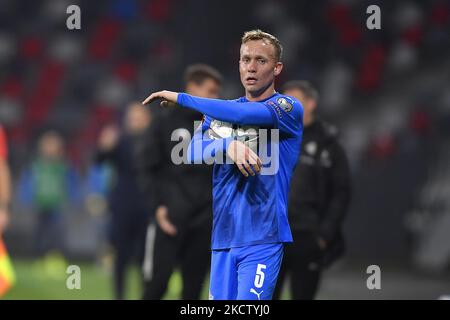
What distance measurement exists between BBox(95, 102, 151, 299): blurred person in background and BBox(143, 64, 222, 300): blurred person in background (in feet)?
6.30

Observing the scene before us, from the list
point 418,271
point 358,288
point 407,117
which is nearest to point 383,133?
point 407,117

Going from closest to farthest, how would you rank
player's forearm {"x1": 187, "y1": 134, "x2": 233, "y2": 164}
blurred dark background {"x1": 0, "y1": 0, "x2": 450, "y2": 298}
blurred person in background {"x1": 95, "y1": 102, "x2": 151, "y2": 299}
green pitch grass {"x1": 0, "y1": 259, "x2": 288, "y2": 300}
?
1. player's forearm {"x1": 187, "y1": 134, "x2": 233, "y2": 164}
2. blurred person in background {"x1": 95, "y1": 102, "x2": 151, "y2": 299}
3. green pitch grass {"x1": 0, "y1": 259, "x2": 288, "y2": 300}
4. blurred dark background {"x1": 0, "y1": 0, "x2": 450, "y2": 298}

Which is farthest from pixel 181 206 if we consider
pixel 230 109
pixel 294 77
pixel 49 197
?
pixel 294 77

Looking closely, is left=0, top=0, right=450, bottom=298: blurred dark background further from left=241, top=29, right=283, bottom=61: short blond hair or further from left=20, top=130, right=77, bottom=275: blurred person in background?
left=241, top=29, right=283, bottom=61: short blond hair

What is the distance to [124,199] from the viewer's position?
1055cm

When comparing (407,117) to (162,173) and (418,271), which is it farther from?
(162,173)

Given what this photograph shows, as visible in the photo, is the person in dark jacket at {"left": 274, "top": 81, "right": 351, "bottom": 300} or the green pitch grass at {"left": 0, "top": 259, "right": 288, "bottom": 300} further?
the green pitch grass at {"left": 0, "top": 259, "right": 288, "bottom": 300}

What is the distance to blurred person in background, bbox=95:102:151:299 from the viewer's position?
33.9 ft

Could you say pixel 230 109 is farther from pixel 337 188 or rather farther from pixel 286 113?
pixel 337 188

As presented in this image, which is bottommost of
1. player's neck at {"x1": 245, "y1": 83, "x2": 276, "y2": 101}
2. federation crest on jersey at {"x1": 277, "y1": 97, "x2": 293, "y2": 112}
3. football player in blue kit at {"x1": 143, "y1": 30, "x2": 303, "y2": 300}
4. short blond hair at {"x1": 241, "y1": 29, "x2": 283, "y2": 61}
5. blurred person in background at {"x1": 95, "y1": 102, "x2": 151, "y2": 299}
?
blurred person in background at {"x1": 95, "y1": 102, "x2": 151, "y2": 299}

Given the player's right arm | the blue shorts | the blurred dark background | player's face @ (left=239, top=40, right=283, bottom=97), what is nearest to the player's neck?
player's face @ (left=239, top=40, right=283, bottom=97)

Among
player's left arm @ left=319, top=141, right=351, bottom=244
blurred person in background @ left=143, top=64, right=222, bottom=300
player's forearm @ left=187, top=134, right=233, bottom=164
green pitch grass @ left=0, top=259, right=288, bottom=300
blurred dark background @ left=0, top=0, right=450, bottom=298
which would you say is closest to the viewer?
player's forearm @ left=187, top=134, right=233, bottom=164

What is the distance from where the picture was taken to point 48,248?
1633 centimetres

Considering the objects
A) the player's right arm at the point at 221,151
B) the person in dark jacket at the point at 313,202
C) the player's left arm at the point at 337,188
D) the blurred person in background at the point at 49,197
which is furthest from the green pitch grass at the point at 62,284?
the player's right arm at the point at 221,151
